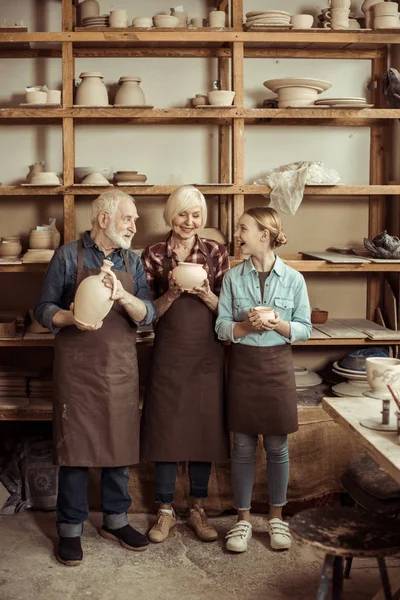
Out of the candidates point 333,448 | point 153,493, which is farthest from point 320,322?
point 153,493

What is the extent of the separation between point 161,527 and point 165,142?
2236 millimetres

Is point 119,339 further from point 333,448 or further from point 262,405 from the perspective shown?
point 333,448

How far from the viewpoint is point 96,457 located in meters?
3.89

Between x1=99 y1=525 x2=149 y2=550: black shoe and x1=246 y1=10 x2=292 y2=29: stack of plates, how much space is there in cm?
272

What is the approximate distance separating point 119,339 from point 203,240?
0.68 meters

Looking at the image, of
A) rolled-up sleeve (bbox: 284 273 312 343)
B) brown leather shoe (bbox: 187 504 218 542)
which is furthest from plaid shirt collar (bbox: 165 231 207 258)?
brown leather shoe (bbox: 187 504 218 542)

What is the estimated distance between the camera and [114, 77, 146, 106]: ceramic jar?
457cm

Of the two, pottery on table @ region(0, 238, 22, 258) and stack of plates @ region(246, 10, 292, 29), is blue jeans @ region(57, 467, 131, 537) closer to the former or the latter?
pottery on table @ region(0, 238, 22, 258)

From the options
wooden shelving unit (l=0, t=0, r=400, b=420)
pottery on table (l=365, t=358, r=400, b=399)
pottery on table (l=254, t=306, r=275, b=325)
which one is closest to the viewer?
pottery on table (l=365, t=358, r=400, b=399)

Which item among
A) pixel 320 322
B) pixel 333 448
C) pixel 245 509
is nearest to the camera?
pixel 245 509

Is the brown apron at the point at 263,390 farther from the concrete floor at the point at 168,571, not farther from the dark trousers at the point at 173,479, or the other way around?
the concrete floor at the point at 168,571

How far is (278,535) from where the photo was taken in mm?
4004

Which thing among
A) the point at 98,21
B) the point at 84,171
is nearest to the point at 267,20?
the point at 98,21

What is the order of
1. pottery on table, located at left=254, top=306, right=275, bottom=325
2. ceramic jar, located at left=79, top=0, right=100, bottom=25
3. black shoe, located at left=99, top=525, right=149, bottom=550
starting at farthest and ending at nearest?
ceramic jar, located at left=79, top=0, right=100, bottom=25, black shoe, located at left=99, top=525, right=149, bottom=550, pottery on table, located at left=254, top=306, right=275, bottom=325
